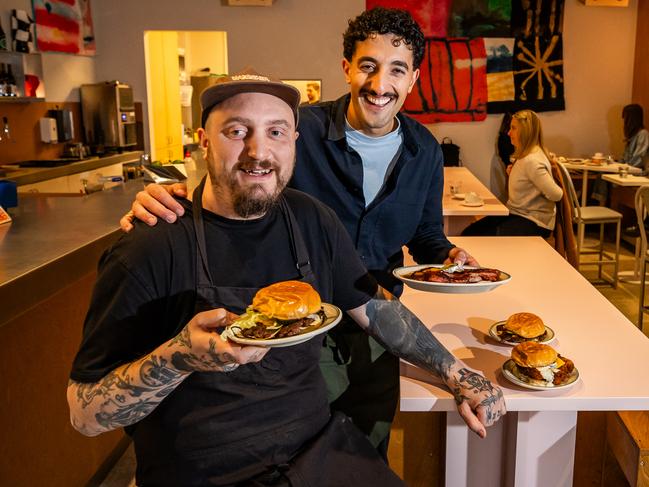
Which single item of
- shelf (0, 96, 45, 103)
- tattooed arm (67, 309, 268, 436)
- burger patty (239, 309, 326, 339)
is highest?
shelf (0, 96, 45, 103)

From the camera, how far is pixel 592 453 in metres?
2.36

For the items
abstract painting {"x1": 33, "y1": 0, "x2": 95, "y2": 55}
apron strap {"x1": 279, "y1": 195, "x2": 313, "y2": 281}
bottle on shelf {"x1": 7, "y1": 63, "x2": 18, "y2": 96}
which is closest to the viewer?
apron strap {"x1": 279, "y1": 195, "x2": 313, "y2": 281}

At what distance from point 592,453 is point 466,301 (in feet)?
2.32

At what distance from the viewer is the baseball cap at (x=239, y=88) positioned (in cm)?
149

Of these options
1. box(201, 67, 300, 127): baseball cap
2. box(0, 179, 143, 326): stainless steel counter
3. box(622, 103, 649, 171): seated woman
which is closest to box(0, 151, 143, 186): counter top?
box(0, 179, 143, 326): stainless steel counter

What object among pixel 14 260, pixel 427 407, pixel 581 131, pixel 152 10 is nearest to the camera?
pixel 427 407

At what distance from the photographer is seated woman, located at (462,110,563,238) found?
16.4ft

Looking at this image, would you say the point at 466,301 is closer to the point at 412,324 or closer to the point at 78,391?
the point at 412,324

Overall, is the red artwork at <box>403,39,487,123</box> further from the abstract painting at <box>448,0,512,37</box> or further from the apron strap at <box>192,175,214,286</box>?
the apron strap at <box>192,175,214,286</box>

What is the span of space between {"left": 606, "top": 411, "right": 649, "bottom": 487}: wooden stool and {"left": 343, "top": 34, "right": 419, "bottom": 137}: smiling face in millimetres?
1223

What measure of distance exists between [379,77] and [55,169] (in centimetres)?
456

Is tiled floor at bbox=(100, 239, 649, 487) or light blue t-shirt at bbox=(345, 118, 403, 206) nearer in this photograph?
light blue t-shirt at bbox=(345, 118, 403, 206)

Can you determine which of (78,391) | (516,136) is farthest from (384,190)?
(516,136)

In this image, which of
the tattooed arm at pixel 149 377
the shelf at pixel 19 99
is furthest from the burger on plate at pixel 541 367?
the shelf at pixel 19 99
